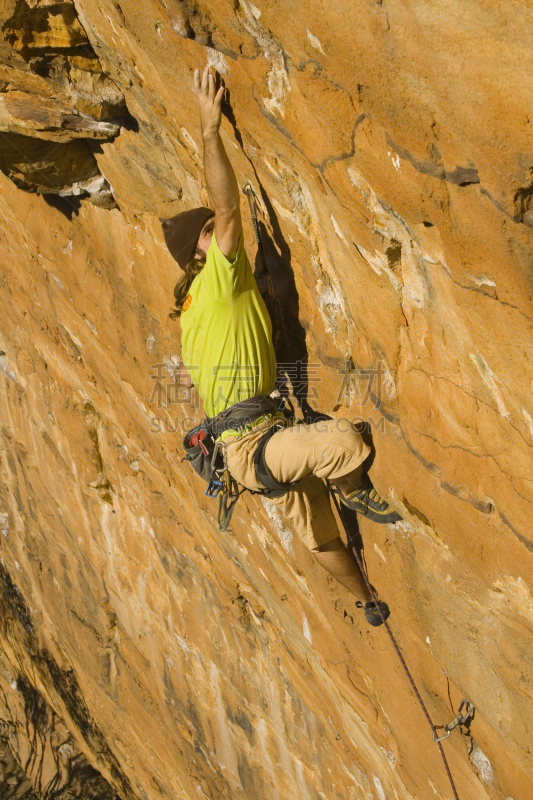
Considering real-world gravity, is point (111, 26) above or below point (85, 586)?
above

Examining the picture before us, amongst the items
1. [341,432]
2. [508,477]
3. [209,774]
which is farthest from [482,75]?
[209,774]

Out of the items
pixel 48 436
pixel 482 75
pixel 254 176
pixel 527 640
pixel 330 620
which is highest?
pixel 482 75

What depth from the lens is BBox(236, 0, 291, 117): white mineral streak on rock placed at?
84.4 inches

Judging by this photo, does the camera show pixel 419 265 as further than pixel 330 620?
No

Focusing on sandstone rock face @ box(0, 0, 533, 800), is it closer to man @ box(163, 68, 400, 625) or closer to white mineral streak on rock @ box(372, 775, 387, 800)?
white mineral streak on rock @ box(372, 775, 387, 800)

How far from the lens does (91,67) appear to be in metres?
3.29

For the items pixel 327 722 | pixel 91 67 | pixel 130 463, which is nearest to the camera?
pixel 91 67

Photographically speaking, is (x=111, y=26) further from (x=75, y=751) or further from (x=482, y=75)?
(x=75, y=751)

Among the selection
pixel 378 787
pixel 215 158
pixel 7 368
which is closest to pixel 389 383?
pixel 215 158

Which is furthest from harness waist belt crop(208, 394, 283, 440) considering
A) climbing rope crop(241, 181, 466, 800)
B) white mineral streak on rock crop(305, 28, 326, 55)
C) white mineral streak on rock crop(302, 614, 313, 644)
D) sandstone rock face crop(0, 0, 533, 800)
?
white mineral streak on rock crop(302, 614, 313, 644)

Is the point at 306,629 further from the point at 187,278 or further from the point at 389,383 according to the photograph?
the point at 187,278

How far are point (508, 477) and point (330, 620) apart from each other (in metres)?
2.27

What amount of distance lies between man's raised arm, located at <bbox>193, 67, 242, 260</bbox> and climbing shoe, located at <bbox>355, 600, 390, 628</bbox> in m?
2.20

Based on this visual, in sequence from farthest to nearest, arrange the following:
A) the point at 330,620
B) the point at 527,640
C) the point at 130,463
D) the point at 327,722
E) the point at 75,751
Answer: the point at 75,751, the point at 130,463, the point at 327,722, the point at 330,620, the point at 527,640
